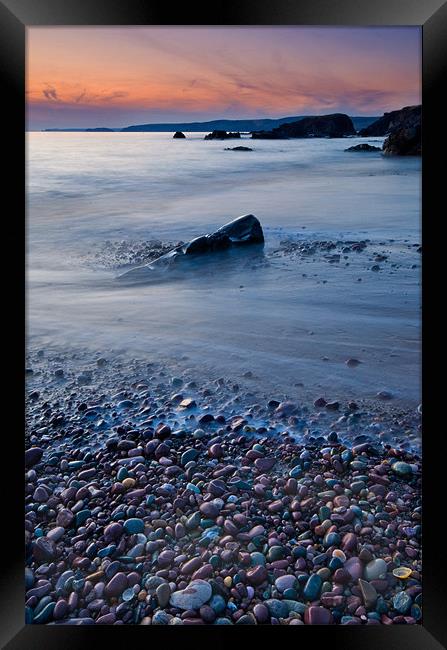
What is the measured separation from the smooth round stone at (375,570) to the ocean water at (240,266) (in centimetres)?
94

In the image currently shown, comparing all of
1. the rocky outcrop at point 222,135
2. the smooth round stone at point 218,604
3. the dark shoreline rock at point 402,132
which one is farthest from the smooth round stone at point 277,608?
the rocky outcrop at point 222,135

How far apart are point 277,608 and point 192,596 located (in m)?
0.23

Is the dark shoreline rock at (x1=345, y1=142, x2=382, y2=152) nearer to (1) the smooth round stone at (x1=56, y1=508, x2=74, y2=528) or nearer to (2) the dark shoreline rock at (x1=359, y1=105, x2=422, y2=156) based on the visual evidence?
(2) the dark shoreline rock at (x1=359, y1=105, x2=422, y2=156)

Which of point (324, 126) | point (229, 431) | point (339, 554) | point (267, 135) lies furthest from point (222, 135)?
point (339, 554)

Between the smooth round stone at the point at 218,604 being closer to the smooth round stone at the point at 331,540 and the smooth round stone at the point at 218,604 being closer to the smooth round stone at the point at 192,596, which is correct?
the smooth round stone at the point at 192,596

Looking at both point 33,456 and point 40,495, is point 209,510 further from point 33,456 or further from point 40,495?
point 33,456

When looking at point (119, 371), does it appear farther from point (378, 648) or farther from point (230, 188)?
point (230, 188)

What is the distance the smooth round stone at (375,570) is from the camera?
4.92 ft

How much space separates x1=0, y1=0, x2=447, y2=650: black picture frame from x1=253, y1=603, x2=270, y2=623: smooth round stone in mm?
181

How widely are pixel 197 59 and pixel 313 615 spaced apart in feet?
16.8

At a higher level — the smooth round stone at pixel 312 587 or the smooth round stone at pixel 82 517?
the smooth round stone at pixel 82 517

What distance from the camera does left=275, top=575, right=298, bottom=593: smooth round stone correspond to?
1.45 m
